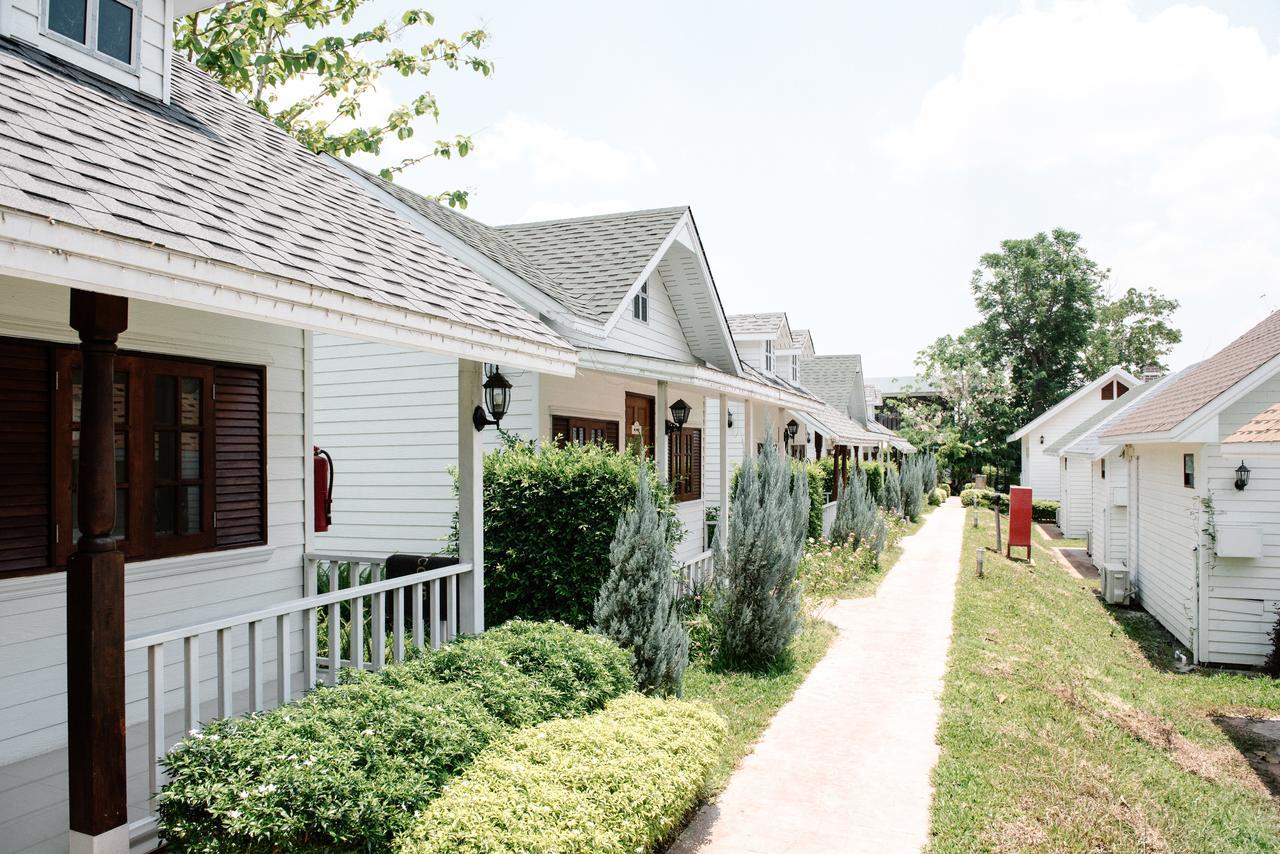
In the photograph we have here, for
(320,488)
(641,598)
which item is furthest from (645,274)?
(641,598)

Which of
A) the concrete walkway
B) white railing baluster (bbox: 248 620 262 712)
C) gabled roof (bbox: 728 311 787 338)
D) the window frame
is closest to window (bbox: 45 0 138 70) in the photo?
the window frame

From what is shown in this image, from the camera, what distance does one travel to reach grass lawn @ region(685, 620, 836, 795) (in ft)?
20.7

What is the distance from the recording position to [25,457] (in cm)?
498

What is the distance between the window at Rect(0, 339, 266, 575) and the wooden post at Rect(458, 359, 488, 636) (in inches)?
78.7

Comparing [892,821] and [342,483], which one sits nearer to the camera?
[892,821]

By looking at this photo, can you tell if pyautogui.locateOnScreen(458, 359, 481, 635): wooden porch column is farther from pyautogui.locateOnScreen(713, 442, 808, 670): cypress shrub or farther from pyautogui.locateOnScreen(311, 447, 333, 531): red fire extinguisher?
pyautogui.locateOnScreen(713, 442, 808, 670): cypress shrub

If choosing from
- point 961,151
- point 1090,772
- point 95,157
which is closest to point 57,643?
point 95,157

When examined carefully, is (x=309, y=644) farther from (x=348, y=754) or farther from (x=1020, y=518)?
(x=1020, y=518)

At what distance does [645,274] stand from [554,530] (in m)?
6.06

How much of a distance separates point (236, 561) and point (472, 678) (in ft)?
9.62

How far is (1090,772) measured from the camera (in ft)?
19.7

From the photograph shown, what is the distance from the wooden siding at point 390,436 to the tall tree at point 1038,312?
5061 cm

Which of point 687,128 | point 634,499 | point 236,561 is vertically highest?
point 687,128

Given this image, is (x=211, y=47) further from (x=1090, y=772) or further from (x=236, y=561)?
(x=1090, y=772)
